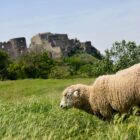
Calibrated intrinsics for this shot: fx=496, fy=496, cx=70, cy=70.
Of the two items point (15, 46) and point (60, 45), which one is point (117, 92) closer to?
point (15, 46)

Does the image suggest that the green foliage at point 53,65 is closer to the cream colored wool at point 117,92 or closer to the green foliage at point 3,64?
the green foliage at point 3,64

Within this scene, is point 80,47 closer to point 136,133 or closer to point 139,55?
point 139,55

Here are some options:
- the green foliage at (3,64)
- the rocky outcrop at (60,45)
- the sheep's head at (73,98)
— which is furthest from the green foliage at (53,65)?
the sheep's head at (73,98)

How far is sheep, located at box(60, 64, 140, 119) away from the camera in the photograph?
1104 cm

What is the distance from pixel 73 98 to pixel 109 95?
1.30m

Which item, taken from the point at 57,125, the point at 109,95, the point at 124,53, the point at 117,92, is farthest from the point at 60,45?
the point at 57,125

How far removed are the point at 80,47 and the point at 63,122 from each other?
429 feet

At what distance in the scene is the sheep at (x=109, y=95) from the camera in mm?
11039

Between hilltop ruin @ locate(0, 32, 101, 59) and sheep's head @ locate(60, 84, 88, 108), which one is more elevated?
hilltop ruin @ locate(0, 32, 101, 59)

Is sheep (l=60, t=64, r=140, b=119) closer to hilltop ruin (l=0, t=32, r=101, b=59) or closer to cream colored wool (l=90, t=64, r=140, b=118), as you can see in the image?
cream colored wool (l=90, t=64, r=140, b=118)

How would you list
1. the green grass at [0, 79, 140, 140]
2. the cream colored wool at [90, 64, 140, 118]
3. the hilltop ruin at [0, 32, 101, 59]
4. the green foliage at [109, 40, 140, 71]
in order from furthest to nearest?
the hilltop ruin at [0, 32, 101, 59]
the green foliage at [109, 40, 140, 71]
the cream colored wool at [90, 64, 140, 118]
the green grass at [0, 79, 140, 140]

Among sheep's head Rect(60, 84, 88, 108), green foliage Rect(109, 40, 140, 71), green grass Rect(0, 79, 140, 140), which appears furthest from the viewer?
green foliage Rect(109, 40, 140, 71)

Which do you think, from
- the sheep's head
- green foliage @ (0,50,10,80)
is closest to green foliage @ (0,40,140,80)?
green foliage @ (0,50,10,80)

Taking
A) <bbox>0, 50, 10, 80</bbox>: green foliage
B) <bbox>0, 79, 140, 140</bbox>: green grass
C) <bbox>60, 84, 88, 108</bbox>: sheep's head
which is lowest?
<bbox>0, 79, 140, 140</bbox>: green grass
